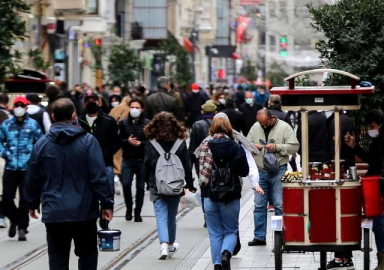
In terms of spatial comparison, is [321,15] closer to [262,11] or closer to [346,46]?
[346,46]

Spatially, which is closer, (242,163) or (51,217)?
(51,217)

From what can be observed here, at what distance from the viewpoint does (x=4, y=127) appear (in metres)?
15.6

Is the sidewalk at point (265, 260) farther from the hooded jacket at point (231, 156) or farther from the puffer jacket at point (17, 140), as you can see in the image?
the puffer jacket at point (17, 140)

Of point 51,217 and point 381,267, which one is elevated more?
point 51,217

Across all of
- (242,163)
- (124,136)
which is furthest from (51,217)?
(124,136)

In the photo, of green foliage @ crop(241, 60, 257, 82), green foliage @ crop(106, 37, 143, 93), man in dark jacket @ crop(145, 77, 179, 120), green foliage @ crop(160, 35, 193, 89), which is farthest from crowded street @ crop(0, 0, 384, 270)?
green foliage @ crop(241, 60, 257, 82)

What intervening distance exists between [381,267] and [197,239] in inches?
175

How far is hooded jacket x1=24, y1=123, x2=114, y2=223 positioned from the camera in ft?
32.2

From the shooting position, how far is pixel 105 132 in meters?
16.0

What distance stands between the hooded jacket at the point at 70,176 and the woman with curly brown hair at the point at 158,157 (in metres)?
4.21

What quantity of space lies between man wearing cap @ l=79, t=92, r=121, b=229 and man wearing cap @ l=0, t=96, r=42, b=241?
0.75 m

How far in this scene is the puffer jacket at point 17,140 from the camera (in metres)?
15.5

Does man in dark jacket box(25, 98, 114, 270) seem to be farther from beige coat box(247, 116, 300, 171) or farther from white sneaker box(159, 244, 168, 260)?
beige coat box(247, 116, 300, 171)

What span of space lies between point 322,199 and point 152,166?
10.1ft
